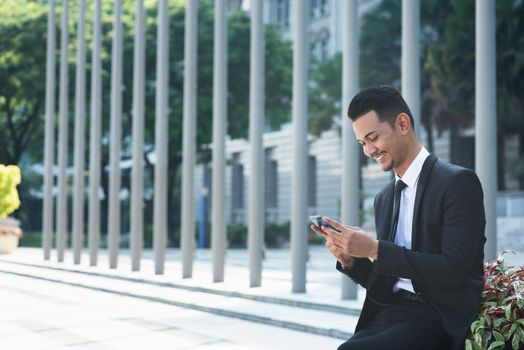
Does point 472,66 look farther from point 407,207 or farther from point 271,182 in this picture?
point 407,207

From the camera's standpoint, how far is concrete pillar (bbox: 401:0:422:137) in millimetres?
10711

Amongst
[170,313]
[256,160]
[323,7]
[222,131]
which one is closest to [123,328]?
[170,313]

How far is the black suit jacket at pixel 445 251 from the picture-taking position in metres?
2.92

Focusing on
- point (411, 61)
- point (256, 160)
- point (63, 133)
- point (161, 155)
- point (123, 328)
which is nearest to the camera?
point (123, 328)

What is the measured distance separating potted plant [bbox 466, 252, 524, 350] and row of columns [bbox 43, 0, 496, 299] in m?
6.65

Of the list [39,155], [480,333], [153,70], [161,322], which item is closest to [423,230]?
[480,333]

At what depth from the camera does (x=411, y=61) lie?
1082 centimetres

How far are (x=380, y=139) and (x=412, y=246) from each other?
416 mm

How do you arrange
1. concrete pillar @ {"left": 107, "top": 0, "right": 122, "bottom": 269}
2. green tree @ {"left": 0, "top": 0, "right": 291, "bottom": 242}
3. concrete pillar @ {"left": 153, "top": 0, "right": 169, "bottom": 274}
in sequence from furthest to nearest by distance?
green tree @ {"left": 0, "top": 0, "right": 291, "bottom": 242} → concrete pillar @ {"left": 107, "top": 0, "right": 122, "bottom": 269} → concrete pillar @ {"left": 153, "top": 0, "right": 169, "bottom": 274}

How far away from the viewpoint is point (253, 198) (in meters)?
13.7

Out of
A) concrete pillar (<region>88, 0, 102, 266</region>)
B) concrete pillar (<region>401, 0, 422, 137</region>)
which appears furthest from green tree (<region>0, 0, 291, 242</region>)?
concrete pillar (<region>401, 0, 422, 137</region>)

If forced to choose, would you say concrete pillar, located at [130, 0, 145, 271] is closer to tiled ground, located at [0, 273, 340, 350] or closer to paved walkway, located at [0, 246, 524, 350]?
paved walkway, located at [0, 246, 524, 350]

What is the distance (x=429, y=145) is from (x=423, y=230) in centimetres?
3420

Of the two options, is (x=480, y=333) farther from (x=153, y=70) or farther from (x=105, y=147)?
(x=105, y=147)
